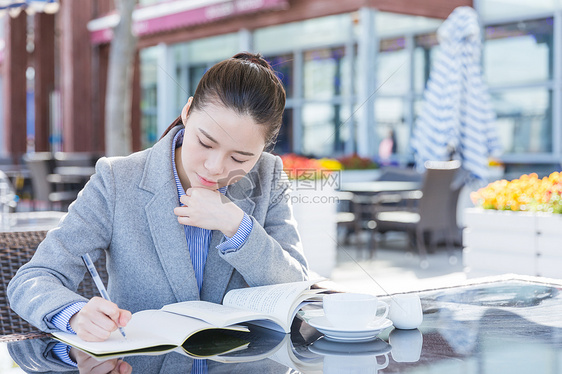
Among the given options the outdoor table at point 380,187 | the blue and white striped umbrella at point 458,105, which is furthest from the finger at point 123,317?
the blue and white striped umbrella at point 458,105

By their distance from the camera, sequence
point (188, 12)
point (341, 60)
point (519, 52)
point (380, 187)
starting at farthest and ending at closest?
point (341, 60) < point (188, 12) < point (519, 52) < point (380, 187)

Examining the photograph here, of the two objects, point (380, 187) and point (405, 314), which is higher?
point (380, 187)

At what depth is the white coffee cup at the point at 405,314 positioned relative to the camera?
4.04 ft

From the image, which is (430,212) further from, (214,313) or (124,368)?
(124,368)

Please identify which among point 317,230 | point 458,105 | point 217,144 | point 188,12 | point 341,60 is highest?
point 188,12

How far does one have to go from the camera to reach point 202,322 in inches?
46.5

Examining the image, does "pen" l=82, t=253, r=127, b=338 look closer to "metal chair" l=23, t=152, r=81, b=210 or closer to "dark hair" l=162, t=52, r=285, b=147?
"dark hair" l=162, t=52, r=285, b=147

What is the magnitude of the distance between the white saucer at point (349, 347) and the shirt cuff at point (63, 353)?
382 mm

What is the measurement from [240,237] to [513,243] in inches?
103

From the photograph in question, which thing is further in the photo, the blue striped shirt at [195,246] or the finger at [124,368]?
the blue striped shirt at [195,246]

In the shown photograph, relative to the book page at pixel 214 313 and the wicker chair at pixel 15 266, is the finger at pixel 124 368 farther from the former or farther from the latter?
the wicker chair at pixel 15 266

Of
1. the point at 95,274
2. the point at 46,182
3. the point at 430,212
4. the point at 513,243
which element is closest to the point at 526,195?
the point at 513,243

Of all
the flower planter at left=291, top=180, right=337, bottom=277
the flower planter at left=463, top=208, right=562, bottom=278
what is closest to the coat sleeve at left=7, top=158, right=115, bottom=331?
the flower planter at left=463, top=208, right=562, bottom=278

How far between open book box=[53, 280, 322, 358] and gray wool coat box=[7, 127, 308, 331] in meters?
0.11
